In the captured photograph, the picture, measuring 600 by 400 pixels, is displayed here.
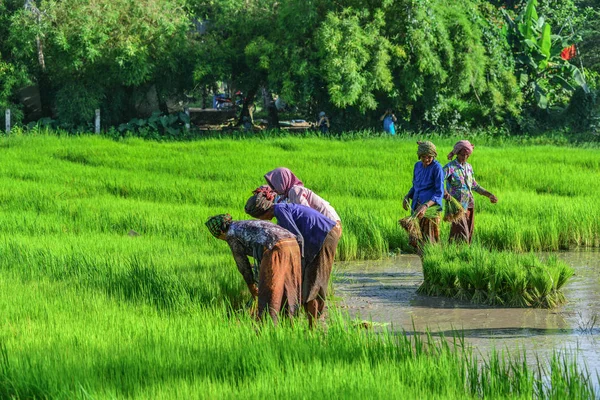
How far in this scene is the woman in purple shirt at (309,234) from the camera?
21.2ft

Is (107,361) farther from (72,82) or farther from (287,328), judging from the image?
(72,82)

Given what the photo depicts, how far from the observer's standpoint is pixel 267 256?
20.3 feet

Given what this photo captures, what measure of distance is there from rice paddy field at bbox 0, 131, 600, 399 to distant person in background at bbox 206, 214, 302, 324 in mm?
216

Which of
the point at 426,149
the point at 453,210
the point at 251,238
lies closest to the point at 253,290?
the point at 251,238

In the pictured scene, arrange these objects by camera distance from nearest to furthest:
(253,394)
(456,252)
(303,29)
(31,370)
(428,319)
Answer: (253,394) → (31,370) → (428,319) → (456,252) → (303,29)

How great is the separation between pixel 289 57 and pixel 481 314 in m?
15.8

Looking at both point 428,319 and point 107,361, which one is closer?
point 107,361

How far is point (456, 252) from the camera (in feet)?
29.3

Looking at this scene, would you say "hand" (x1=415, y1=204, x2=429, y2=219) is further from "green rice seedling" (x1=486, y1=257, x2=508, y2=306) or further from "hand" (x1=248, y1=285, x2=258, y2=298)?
"hand" (x1=248, y1=285, x2=258, y2=298)

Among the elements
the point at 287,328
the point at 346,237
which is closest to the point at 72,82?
the point at 346,237

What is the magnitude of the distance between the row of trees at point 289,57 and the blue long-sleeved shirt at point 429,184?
42.9ft

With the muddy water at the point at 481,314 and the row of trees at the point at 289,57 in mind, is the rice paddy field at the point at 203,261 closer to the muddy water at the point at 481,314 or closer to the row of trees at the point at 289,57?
the muddy water at the point at 481,314

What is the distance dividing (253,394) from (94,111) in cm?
2027

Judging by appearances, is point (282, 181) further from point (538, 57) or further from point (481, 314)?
point (538, 57)
